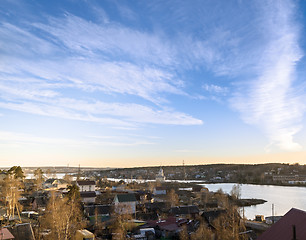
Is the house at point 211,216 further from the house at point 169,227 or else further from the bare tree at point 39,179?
the bare tree at point 39,179

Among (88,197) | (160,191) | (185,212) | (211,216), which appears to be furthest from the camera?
(160,191)

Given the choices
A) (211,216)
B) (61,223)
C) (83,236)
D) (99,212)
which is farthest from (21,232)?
(211,216)

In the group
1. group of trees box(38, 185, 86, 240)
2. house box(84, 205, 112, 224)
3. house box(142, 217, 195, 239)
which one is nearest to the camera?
group of trees box(38, 185, 86, 240)

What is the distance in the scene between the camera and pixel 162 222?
2575 cm

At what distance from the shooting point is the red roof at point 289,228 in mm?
11414

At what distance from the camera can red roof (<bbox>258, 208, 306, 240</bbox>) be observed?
11414 millimetres

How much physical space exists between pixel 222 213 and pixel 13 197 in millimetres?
22301

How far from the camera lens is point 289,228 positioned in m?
12.0

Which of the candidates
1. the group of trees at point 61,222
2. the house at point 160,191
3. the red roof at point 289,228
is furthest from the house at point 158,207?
the red roof at point 289,228

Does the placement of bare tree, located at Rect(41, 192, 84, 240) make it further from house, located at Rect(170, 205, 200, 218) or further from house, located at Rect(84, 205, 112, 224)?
house, located at Rect(170, 205, 200, 218)

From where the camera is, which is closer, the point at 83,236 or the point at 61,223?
the point at 61,223

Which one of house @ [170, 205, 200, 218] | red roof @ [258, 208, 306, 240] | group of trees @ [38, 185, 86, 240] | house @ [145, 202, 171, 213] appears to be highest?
red roof @ [258, 208, 306, 240]

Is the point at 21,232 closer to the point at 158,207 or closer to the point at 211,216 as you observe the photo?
the point at 211,216

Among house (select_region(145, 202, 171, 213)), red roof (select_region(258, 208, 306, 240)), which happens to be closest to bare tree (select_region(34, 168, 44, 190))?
house (select_region(145, 202, 171, 213))
